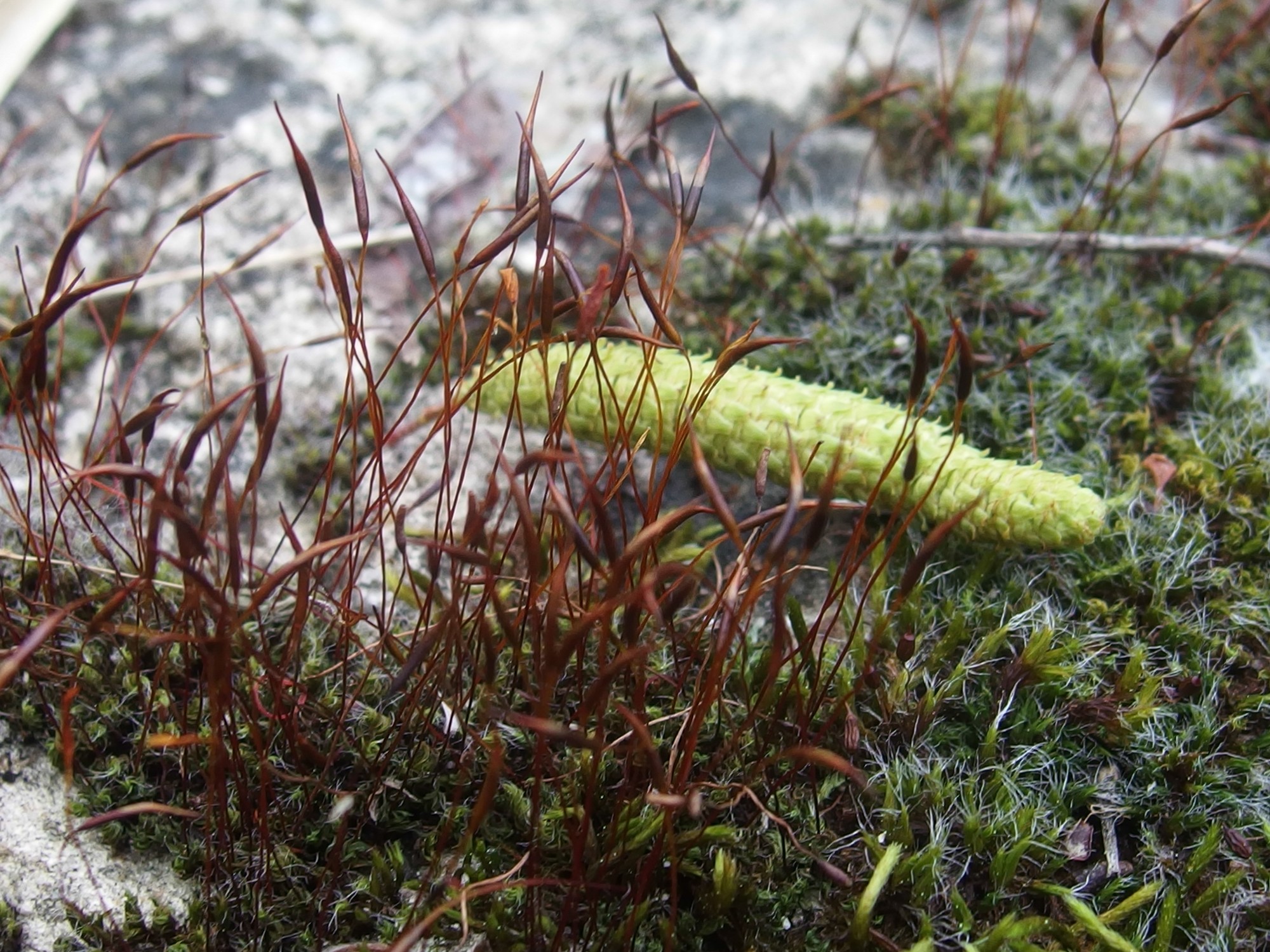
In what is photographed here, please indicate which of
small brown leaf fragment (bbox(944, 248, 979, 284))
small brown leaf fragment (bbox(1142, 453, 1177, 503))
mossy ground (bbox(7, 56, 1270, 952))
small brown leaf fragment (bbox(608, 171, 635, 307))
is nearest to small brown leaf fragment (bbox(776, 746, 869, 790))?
mossy ground (bbox(7, 56, 1270, 952))

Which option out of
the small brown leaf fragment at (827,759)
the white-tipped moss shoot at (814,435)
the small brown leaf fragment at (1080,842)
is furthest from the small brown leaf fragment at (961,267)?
the small brown leaf fragment at (827,759)

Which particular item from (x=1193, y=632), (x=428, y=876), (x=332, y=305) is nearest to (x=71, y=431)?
(x=332, y=305)

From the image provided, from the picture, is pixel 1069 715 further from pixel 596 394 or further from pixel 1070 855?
pixel 596 394

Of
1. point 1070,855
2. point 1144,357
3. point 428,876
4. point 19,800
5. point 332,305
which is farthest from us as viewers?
point 332,305

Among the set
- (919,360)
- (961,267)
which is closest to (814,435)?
(919,360)

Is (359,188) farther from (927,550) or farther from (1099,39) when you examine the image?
(1099,39)

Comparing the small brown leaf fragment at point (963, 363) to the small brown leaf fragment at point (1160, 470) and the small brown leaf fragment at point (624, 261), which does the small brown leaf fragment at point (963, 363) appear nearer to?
the small brown leaf fragment at point (624, 261)
